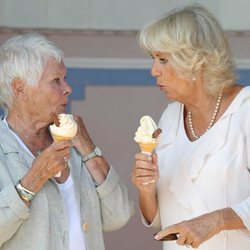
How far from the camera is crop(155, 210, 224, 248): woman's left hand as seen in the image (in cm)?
345

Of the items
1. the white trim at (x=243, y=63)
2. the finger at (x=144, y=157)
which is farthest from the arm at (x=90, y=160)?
the white trim at (x=243, y=63)

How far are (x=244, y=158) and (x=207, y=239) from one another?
36 centimetres

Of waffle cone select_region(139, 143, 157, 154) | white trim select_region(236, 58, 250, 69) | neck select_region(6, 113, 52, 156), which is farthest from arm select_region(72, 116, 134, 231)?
white trim select_region(236, 58, 250, 69)

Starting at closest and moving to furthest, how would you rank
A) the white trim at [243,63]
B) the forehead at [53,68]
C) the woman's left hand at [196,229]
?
the woman's left hand at [196,229]
the forehead at [53,68]
the white trim at [243,63]

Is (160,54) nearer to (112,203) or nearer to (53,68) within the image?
(53,68)

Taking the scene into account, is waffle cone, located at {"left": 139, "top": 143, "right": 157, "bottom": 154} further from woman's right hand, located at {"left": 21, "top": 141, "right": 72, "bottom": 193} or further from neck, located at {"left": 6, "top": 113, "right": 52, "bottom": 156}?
neck, located at {"left": 6, "top": 113, "right": 52, "bottom": 156}

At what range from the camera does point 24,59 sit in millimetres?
3680

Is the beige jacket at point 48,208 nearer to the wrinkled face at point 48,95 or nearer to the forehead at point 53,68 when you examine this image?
the wrinkled face at point 48,95

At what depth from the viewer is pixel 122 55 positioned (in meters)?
5.33

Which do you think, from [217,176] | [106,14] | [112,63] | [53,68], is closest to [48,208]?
[53,68]

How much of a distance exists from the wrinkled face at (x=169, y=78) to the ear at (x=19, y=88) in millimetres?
502

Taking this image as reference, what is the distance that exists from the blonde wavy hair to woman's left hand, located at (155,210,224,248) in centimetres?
53

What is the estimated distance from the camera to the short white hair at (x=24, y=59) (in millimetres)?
3678

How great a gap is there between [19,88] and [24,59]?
0.11 meters
